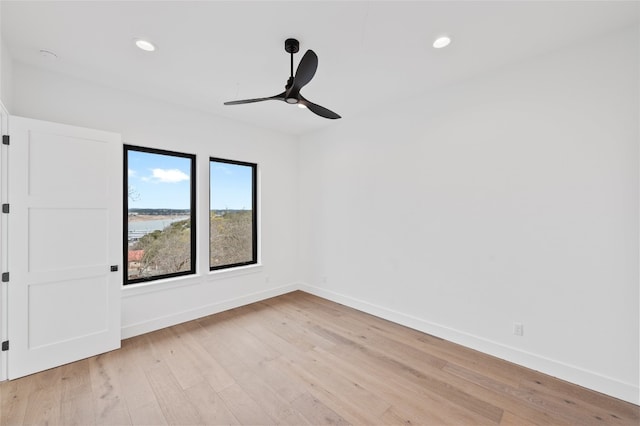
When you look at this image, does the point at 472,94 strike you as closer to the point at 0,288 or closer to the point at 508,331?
the point at 508,331

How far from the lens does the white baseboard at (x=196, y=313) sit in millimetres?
3167

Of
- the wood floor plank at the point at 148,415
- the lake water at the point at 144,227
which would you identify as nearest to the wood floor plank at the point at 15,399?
the wood floor plank at the point at 148,415

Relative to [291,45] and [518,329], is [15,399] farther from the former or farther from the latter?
[518,329]

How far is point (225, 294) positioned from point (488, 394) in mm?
3307

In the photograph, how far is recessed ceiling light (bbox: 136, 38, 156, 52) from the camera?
7.45ft

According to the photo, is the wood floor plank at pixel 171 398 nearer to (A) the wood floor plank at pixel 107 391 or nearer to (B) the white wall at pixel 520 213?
(A) the wood floor plank at pixel 107 391

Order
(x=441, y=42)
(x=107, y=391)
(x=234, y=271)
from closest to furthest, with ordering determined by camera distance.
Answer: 1. (x=107, y=391)
2. (x=441, y=42)
3. (x=234, y=271)

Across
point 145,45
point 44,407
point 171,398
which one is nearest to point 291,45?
point 145,45

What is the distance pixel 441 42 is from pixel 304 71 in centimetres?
127

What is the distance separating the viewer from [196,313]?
145 inches

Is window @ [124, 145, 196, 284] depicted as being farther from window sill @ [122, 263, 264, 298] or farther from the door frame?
the door frame

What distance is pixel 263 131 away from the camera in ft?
14.8

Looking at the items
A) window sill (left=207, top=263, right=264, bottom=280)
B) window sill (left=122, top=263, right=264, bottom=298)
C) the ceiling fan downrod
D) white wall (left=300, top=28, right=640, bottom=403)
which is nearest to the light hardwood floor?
white wall (left=300, top=28, right=640, bottom=403)

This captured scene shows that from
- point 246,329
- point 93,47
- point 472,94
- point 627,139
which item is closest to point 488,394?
→ point 627,139
